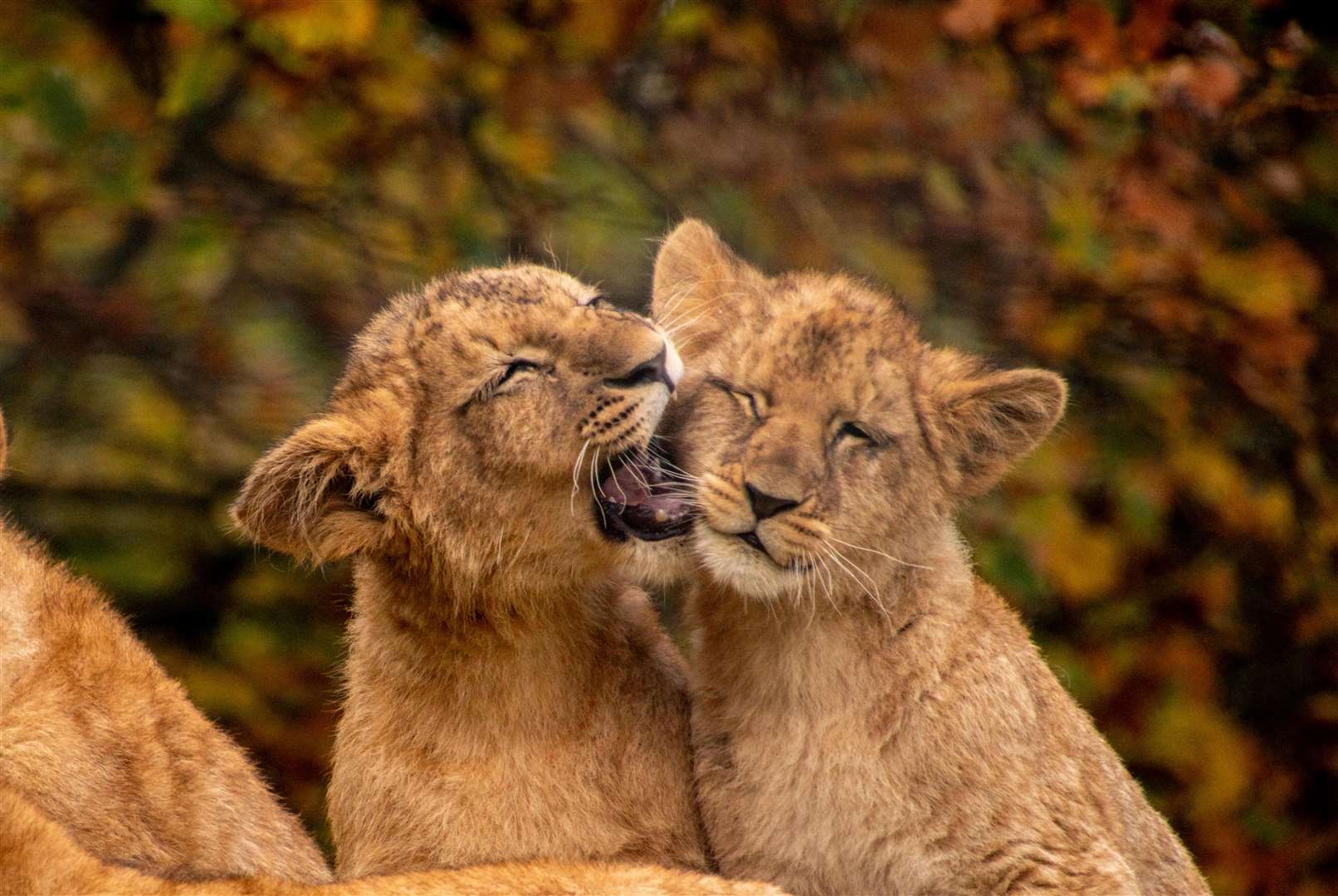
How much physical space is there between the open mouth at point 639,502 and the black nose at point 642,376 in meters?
0.16

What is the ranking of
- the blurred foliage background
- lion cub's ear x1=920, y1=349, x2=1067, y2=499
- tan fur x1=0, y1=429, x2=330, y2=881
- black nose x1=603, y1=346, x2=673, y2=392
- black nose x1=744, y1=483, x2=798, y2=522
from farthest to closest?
the blurred foliage background
lion cub's ear x1=920, y1=349, x2=1067, y2=499
black nose x1=603, y1=346, x2=673, y2=392
black nose x1=744, y1=483, x2=798, y2=522
tan fur x1=0, y1=429, x2=330, y2=881

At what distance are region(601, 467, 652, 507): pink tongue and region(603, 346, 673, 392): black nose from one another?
201 mm

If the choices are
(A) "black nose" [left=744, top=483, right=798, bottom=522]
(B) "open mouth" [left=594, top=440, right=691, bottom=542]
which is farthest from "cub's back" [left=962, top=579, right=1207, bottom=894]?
(B) "open mouth" [left=594, top=440, right=691, bottom=542]

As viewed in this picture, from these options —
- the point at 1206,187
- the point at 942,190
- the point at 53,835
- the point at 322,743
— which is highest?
the point at 1206,187

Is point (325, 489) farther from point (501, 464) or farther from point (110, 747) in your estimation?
point (110, 747)

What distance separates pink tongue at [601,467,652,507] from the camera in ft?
13.6

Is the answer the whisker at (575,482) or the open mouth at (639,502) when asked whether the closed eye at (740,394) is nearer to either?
the open mouth at (639,502)

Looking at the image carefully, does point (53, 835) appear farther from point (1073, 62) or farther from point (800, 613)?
point (1073, 62)

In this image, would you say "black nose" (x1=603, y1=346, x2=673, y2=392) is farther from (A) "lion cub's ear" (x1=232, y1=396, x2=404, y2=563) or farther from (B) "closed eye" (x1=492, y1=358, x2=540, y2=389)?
(A) "lion cub's ear" (x1=232, y1=396, x2=404, y2=563)

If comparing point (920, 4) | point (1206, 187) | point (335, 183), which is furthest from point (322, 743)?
point (1206, 187)

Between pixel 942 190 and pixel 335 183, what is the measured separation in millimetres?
2697

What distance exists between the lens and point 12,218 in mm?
6789

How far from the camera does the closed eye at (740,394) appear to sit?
13.6 ft

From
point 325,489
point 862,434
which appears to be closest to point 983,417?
point 862,434
